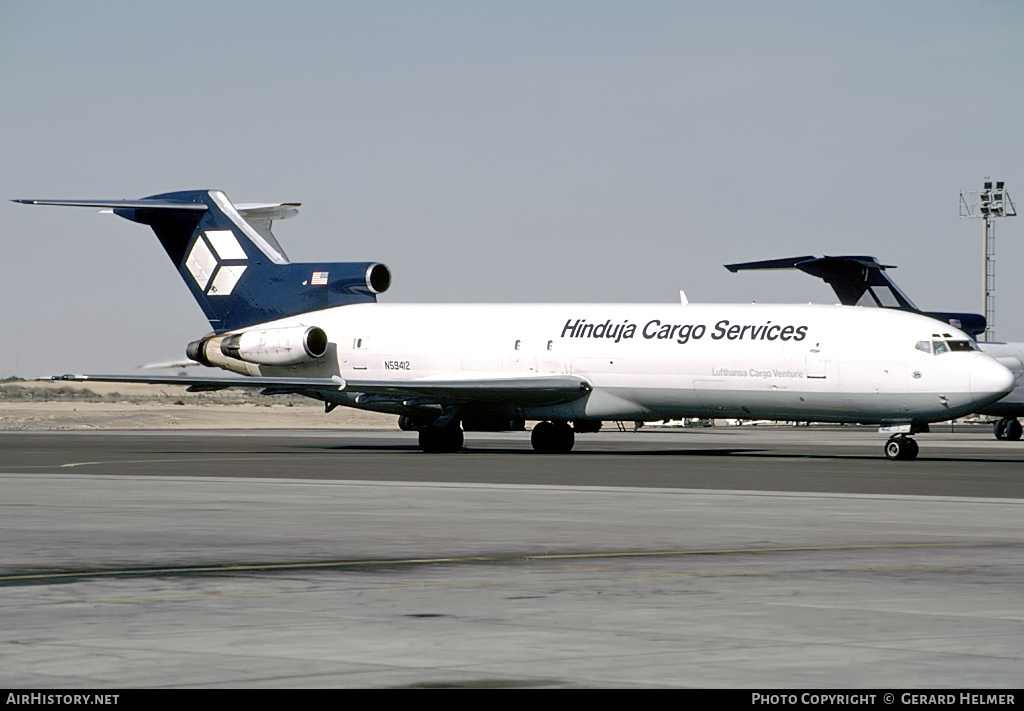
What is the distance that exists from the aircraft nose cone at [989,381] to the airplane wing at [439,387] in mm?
10795

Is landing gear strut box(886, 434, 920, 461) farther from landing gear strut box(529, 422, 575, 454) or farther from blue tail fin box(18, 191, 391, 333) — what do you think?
blue tail fin box(18, 191, 391, 333)

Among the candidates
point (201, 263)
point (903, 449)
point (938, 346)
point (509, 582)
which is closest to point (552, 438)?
point (903, 449)

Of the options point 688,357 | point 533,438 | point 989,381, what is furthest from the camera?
point 533,438

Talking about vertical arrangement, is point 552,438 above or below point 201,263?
below

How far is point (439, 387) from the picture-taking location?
141 feet

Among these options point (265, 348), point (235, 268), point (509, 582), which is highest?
point (235, 268)

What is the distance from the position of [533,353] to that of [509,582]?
31.3 metres

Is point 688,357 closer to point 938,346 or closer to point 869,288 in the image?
point 938,346

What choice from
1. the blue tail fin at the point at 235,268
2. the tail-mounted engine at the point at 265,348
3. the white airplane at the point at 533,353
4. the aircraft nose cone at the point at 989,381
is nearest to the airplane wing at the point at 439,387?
the white airplane at the point at 533,353

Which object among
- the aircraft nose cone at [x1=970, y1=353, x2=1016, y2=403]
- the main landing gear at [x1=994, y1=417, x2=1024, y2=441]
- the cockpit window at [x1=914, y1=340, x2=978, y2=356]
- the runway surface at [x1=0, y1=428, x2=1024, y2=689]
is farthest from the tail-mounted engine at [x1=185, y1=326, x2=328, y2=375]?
the main landing gear at [x1=994, y1=417, x2=1024, y2=441]

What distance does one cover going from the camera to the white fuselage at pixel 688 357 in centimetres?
3775

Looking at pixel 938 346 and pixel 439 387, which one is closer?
pixel 938 346

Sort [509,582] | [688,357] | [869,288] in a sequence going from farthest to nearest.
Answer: [869,288] < [688,357] < [509,582]
